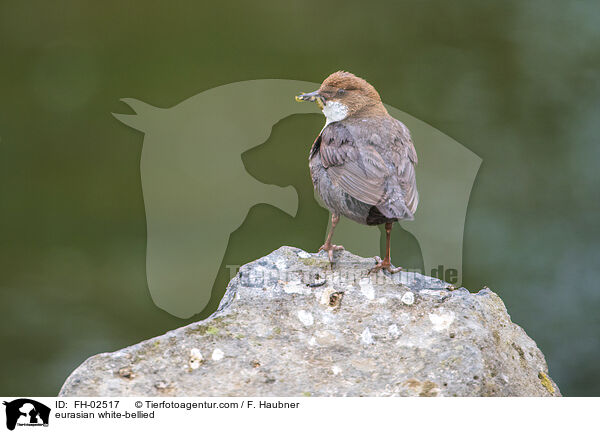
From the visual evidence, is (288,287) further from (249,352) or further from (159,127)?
(159,127)

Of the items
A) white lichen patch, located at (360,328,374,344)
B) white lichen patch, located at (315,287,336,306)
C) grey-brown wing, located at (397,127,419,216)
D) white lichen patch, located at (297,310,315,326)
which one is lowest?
white lichen patch, located at (360,328,374,344)

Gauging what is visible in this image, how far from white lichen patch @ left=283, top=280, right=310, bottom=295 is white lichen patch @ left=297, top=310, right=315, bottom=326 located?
164 mm

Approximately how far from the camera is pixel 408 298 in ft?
13.7

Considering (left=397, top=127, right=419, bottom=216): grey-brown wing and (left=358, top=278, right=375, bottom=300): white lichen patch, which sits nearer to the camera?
(left=358, top=278, right=375, bottom=300): white lichen patch

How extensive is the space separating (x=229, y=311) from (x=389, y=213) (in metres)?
1.12

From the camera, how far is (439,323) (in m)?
3.95

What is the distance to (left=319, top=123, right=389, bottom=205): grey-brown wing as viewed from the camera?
4.46 m

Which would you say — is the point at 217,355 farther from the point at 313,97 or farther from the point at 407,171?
the point at 313,97

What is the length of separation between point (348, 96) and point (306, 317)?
5.51ft

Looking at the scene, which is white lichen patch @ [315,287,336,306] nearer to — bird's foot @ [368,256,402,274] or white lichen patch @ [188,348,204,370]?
bird's foot @ [368,256,402,274]
